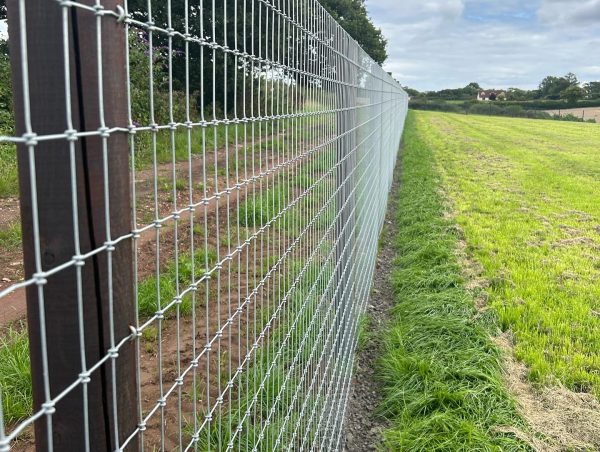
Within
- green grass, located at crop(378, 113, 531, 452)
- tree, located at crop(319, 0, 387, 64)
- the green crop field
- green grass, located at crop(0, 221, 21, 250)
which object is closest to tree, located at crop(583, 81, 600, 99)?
tree, located at crop(319, 0, 387, 64)

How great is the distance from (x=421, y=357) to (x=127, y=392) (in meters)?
3.56

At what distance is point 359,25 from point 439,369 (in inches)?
1826

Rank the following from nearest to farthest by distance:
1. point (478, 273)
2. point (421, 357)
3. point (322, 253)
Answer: point (322, 253), point (421, 357), point (478, 273)

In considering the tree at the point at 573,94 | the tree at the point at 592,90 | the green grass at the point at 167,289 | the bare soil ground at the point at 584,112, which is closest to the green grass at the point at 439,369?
the green grass at the point at 167,289

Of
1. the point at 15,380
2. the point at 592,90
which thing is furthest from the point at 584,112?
the point at 15,380

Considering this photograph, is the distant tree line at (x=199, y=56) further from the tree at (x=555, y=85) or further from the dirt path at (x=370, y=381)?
the tree at (x=555, y=85)

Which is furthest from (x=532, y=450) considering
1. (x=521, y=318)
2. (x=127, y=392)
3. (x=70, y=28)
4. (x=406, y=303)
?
(x=70, y=28)

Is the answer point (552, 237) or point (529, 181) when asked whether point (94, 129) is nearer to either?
point (552, 237)

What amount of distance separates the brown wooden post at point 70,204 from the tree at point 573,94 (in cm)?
8787

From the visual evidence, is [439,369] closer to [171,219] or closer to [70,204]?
[171,219]

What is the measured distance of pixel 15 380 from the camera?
3.05 meters

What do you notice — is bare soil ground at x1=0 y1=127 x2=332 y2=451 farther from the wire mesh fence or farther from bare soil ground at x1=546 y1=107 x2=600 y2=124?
bare soil ground at x1=546 y1=107 x2=600 y2=124

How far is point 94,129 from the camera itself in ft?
3.44

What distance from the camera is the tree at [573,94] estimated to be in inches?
3123
